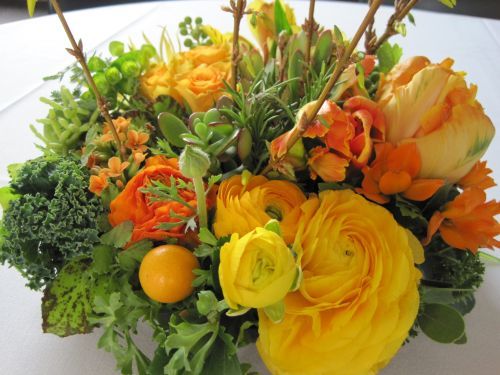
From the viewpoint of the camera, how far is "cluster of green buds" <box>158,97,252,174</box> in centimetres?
38

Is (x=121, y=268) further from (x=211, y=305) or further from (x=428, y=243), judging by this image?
(x=428, y=243)

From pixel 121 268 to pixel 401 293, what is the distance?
0.22 metres

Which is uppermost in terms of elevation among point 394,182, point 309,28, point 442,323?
point 309,28

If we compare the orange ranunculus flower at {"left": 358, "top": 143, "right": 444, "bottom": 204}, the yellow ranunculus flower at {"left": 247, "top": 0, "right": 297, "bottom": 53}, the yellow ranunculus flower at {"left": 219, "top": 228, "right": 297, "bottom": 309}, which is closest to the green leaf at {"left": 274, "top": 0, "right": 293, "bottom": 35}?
the yellow ranunculus flower at {"left": 247, "top": 0, "right": 297, "bottom": 53}

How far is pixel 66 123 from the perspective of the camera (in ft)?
1.63

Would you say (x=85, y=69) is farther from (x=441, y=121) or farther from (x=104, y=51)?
(x=104, y=51)

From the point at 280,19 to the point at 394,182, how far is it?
25cm

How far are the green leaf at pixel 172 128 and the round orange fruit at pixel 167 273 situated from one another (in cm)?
11

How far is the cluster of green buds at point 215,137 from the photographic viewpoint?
1.25 ft

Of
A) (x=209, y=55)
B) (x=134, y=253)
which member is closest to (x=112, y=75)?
(x=209, y=55)

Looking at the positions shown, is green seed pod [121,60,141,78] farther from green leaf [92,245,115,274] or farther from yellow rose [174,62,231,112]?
green leaf [92,245,115,274]

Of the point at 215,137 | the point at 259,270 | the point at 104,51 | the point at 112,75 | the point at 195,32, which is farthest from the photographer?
the point at 104,51

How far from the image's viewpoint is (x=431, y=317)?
1.33 ft

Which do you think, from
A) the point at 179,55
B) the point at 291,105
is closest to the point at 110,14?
the point at 179,55
